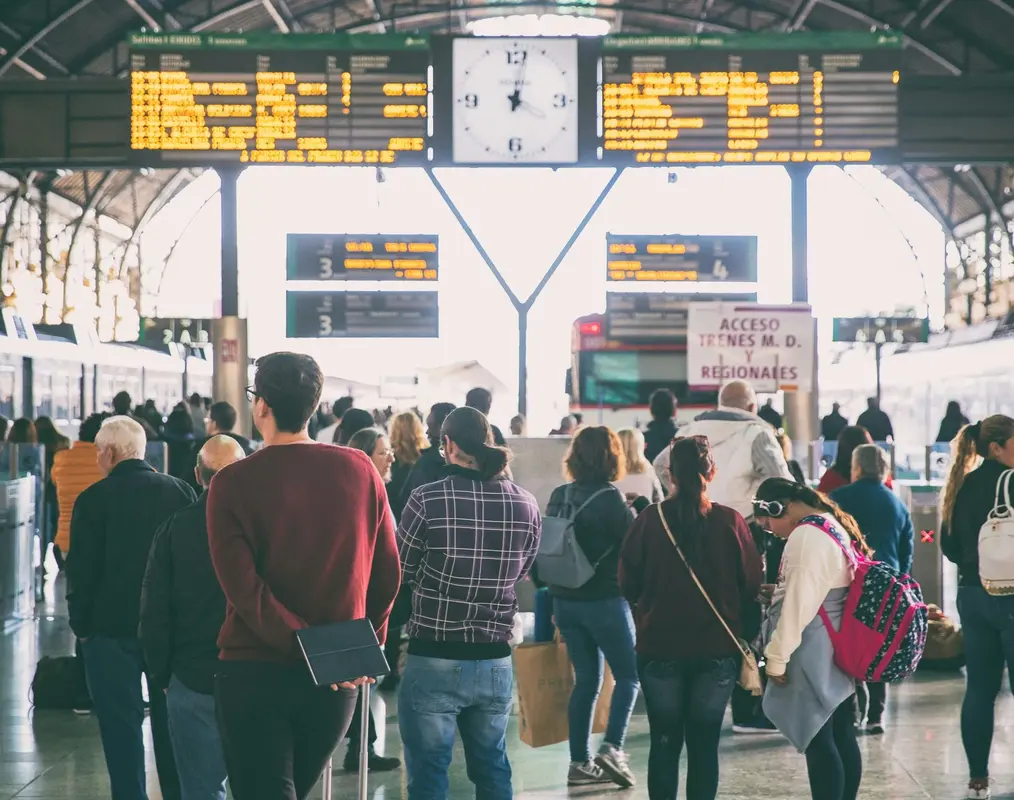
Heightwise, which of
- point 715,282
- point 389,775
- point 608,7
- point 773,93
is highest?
point 608,7

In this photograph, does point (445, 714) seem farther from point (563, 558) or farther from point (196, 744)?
point (563, 558)

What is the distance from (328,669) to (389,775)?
11.0ft

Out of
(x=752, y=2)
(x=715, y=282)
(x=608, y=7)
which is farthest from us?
(x=752, y=2)

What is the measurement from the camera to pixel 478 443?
15.2 feet

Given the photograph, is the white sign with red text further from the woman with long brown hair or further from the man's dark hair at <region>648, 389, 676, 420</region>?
the woman with long brown hair

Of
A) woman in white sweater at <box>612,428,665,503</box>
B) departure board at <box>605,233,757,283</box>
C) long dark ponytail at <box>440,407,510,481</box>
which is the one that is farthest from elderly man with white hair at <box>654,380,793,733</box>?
departure board at <box>605,233,757,283</box>

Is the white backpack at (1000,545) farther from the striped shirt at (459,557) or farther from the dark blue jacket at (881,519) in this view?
the striped shirt at (459,557)

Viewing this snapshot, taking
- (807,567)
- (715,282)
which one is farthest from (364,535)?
(715,282)

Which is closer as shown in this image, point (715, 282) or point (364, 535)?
point (364, 535)

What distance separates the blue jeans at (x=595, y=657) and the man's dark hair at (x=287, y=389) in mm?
2946

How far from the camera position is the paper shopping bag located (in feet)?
20.3

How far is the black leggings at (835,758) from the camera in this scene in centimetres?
509

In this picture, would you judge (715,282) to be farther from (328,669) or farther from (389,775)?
(328,669)

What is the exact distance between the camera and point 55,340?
22.0m
